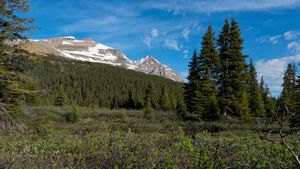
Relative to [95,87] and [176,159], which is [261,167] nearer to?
[176,159]

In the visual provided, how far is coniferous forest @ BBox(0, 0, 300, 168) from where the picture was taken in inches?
157

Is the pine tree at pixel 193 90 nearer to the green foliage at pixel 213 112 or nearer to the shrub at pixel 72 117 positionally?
the green foliage at pixel 213 112

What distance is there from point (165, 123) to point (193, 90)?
39.7 ft

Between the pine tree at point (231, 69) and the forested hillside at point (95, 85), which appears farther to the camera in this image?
the forested hillside at point (95, 85)

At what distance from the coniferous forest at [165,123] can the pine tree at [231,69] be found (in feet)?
0.36

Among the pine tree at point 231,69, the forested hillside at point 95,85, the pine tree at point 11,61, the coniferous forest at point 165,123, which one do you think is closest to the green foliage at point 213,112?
the coniferous forest at point 165,123

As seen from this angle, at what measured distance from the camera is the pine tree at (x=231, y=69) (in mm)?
29062

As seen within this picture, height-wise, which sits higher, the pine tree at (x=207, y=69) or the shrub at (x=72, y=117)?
the pine tree at (x=207, y=69)

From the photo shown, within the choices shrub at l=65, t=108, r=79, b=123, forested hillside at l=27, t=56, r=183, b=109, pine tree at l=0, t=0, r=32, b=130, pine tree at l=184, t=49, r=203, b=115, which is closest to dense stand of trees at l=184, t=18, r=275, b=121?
pine tree at l=184, t=49, r=203, b=115

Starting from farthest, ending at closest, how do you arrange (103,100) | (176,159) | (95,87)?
1. (95,87)
2. (103,100)
3. (176,159)

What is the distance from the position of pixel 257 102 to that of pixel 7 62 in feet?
111

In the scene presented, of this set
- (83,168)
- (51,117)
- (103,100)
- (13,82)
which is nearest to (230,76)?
(51,117)

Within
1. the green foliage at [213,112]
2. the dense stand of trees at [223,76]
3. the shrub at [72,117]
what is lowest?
the shrub at [72,117]

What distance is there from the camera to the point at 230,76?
1169 inches
